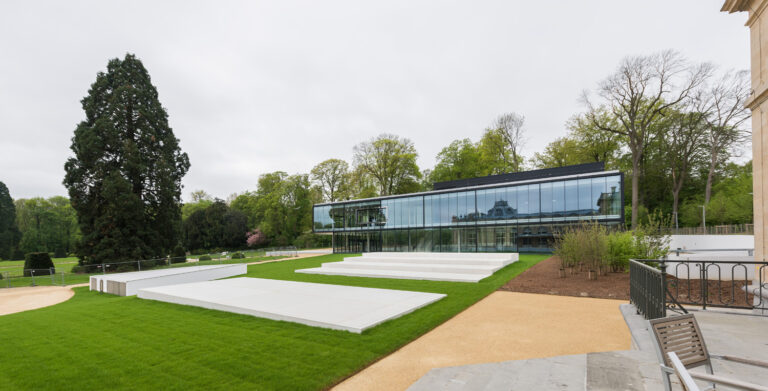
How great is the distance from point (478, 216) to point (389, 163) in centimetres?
1890

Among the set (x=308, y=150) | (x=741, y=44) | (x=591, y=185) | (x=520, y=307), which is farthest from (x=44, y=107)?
(x=741, y=44)

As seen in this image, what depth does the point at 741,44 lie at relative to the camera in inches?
931

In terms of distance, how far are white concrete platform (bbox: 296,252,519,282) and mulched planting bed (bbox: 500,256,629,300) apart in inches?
66.7

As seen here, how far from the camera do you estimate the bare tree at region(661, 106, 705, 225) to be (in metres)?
29.9

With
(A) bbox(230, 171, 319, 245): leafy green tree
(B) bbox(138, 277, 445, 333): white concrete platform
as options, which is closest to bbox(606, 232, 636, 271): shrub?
(B) bbox(138, 277, 445, 333): white concrete platform

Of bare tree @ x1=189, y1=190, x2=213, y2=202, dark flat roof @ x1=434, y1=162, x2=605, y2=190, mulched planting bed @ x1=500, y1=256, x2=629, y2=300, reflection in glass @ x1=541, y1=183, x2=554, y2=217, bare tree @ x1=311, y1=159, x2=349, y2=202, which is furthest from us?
bare tree @ x1=189, y1=190, x2=213, y2=202

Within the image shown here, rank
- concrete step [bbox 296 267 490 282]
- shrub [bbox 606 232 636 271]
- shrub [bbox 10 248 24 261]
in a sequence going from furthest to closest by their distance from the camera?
shrub [bbox 10 248 24 261] < concrete step [bbox 296 267 490 282] < shrub [bbox 606 232 636 271]

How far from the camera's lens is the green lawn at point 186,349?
176 inches

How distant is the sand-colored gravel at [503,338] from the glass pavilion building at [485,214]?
14.6 metres

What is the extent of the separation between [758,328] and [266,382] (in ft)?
23.6

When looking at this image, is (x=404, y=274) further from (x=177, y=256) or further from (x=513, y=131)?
(x=513, y=131)

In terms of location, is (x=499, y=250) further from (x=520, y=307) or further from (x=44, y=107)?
(x=44, y=107)

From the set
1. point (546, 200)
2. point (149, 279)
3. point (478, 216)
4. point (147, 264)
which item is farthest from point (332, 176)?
point (149, 279)

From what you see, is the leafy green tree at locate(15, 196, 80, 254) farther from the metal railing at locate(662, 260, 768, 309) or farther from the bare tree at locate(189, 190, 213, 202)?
the metal railing at locate(662, 260, 768, 309)
